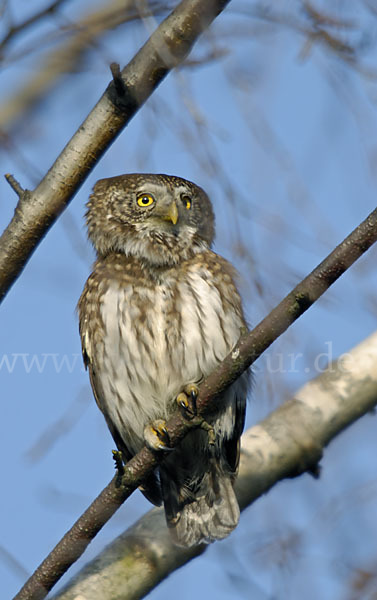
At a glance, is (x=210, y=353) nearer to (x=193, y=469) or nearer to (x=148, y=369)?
(x=148, y=369)

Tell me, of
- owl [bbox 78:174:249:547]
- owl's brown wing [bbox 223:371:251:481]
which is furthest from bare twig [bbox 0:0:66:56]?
owl's brown wing [bbox 223:371:251:481]

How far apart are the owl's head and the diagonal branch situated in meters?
1.19

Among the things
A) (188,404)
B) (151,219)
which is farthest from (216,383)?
(151,219)

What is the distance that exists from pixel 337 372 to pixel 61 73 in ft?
→ 6.94

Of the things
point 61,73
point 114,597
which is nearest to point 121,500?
point 114,597

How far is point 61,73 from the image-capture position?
373 cm

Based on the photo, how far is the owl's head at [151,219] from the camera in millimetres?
4000

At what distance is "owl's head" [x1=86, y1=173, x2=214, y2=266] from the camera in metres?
4.00

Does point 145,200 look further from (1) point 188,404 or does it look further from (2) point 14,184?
(1) point 188,404

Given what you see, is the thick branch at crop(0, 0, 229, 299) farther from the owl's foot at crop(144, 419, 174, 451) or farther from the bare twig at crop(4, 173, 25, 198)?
the owl's foot at crop(144, 419, 174, 451)

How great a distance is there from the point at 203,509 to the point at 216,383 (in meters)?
1.58

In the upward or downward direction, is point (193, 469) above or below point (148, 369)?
below

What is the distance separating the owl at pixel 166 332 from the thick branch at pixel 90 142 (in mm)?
835

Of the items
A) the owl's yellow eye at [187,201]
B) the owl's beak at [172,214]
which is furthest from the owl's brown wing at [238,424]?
the owl's yellow eye at [187,201]
